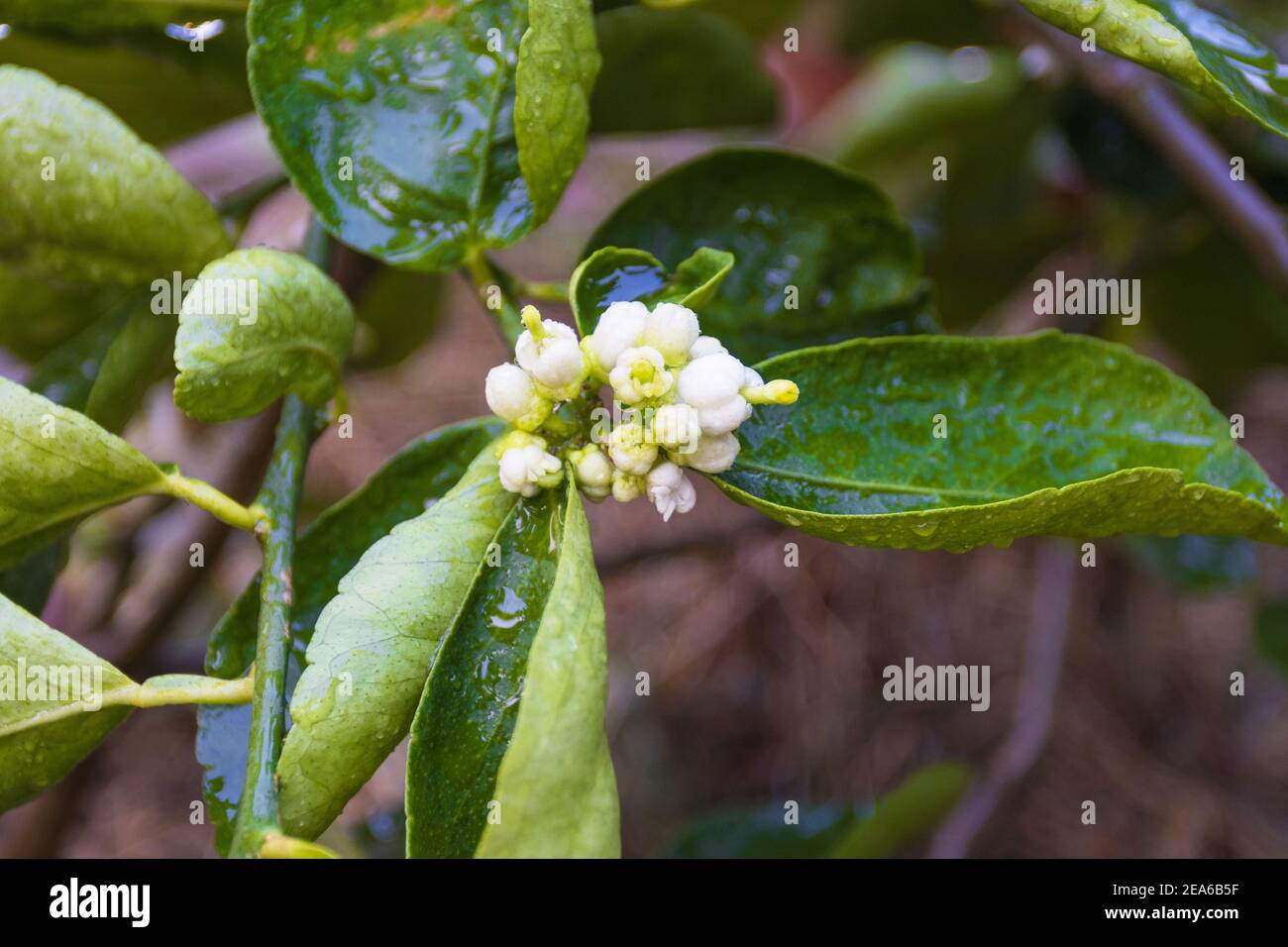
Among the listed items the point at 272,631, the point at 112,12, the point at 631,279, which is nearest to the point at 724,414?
the point at 631,279

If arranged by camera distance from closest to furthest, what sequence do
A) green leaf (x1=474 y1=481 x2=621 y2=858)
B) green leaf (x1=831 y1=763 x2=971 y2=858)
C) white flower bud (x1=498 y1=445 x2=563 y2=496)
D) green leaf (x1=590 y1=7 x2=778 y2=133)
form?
green leaf (x1=474 y1=481 x2=621 y2=858) → white flower bud (x1=498 y1=445 x2=563 y2=496) → green leaf (x1=590 y1=7 x2=778 y2=133) → green leaf (x1=831 y1=763 x2=971 y2=858)

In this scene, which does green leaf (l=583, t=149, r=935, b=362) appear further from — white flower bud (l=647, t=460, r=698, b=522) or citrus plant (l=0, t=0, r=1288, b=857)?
white flower bud (l=647, t=460, r=698, b=522)

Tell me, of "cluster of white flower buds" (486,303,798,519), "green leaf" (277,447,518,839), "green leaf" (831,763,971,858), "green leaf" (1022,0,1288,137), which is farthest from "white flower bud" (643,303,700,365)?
"green leaf" (831,763,971,858)

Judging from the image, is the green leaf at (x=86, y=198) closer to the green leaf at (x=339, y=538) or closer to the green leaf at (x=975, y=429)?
the green leaf at (x=339, y=538)

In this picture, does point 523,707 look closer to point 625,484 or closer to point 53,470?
point 625,484

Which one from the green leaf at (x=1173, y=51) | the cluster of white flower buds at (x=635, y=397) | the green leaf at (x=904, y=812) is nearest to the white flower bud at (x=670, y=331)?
the cluster of white flower buds at (x=635, y=397)
